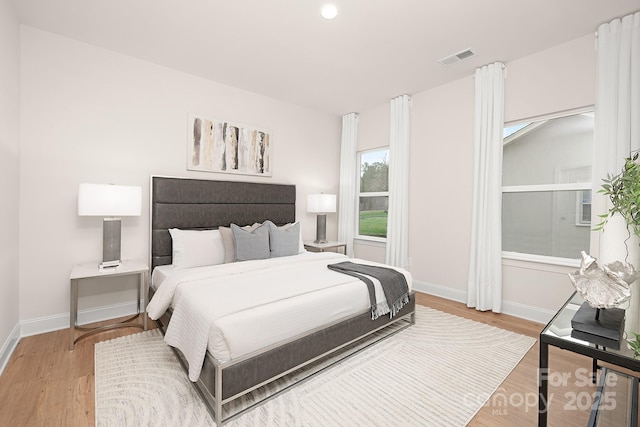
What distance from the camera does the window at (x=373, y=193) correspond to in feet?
16.1

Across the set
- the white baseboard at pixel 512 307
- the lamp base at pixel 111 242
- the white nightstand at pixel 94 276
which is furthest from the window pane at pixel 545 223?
the lamp base at pixel 111 242

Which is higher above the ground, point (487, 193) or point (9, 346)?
point (487, 193)

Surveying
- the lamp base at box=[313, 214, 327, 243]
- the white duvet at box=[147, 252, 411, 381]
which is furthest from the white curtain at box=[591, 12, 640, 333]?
the lamp base at box=[313, 214, 327, 243]

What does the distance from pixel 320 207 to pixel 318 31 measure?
246 cm

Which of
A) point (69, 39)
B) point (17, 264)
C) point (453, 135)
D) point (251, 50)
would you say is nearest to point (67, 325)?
point (17, 264)

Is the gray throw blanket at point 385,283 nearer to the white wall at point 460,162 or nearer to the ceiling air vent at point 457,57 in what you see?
the white wall at point 460,162

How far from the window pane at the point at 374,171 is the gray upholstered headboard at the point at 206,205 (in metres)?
1.53

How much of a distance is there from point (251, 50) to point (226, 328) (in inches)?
110

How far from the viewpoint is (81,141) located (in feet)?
9.48

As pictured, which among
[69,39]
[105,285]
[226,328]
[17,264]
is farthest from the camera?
[105,285]

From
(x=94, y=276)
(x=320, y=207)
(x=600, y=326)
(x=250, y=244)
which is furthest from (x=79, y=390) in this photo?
(x=320, y=207)

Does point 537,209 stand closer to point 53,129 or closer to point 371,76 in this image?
point 371,76

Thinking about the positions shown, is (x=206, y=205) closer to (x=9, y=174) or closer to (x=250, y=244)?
(x=250, y=244)

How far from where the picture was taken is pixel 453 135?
3.81 metres
